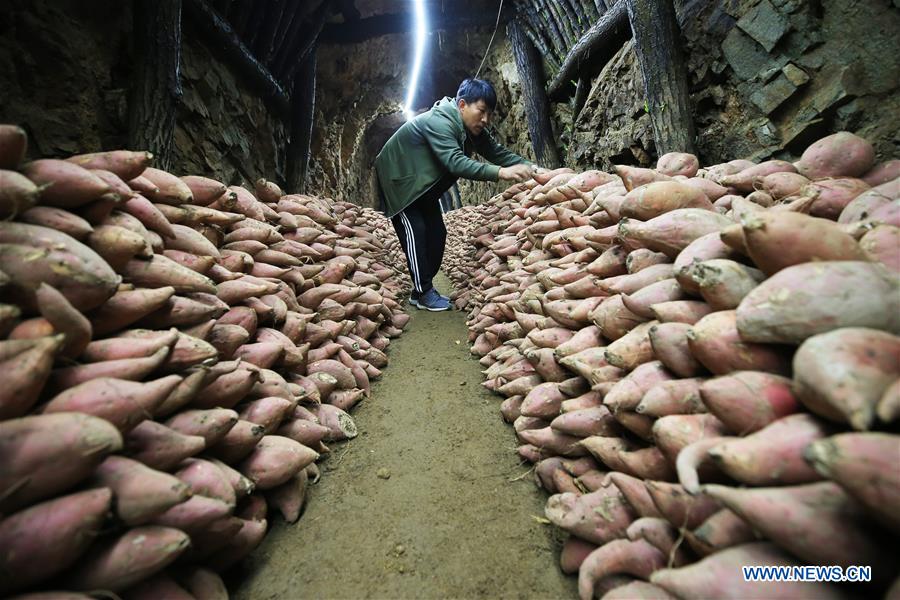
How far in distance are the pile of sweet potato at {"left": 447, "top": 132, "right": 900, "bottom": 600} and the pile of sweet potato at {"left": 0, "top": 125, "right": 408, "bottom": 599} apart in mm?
920

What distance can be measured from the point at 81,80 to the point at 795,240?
354 centimetres

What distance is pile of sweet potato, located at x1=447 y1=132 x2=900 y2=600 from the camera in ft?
1.83

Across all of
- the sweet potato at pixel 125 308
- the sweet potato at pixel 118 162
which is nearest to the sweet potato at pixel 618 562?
the sweet potato at pixel 125 308

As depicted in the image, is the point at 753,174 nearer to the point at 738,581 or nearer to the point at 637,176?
the point at 637,176

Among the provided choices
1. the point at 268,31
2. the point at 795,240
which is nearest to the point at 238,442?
the point at 795,240

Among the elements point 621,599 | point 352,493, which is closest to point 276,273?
point 352,493

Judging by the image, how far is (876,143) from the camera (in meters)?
1.98

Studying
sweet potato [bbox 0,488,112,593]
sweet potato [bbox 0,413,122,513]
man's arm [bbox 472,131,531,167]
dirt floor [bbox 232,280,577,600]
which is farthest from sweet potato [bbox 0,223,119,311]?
man's arm [bbox 472,131,531,167]

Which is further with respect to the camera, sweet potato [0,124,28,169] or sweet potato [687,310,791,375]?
sweet potato [0,124,28,169]

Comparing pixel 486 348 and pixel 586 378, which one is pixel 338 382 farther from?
pixel 586 378

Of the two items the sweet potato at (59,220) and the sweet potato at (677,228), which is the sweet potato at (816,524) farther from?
the sweet potato at (59,220)

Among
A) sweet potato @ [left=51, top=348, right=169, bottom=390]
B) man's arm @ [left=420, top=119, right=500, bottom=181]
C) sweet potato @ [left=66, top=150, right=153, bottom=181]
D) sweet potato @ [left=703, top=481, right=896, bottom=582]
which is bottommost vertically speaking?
sweet potato @ [left=703, top=481, right=896, bottom=582]

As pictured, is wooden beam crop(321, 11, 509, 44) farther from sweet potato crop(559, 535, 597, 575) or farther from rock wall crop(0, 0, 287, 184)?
sweet potato crop(559, 535, 597, 575)

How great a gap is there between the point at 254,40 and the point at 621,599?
5.37m
